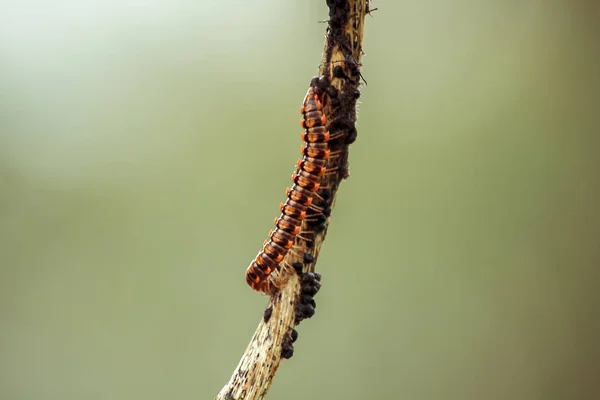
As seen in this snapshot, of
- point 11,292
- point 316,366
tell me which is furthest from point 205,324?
point 11,292

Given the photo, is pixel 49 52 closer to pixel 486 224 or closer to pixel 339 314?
pixel 339 314

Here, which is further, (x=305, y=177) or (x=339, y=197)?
(x=339, y=197)

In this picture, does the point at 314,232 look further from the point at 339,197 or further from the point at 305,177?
the point at 339,197

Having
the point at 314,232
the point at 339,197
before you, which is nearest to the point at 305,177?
the point at 314,232

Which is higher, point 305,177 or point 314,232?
point 305,177

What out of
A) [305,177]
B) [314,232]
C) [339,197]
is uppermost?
[339,197]
